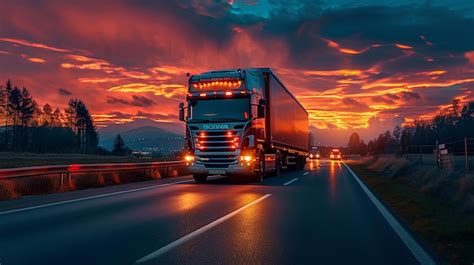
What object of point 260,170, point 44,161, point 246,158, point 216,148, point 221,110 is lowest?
point 260,170

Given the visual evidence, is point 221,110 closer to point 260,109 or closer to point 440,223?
point 260,109

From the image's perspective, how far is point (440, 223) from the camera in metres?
9.47

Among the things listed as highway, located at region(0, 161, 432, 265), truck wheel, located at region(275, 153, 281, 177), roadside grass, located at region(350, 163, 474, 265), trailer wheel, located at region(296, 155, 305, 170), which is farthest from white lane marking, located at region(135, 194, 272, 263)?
trailer wheel, located at region(296, 155, 305, 170)

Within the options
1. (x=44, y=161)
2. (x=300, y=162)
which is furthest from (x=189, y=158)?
(x=44, y=161)

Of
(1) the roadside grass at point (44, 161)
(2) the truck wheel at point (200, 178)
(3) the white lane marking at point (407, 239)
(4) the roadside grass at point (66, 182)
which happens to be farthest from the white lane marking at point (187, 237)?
(1) the roadside grass at point (44, 161)

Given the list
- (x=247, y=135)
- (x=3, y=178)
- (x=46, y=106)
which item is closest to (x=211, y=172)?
(x=247, y=135)

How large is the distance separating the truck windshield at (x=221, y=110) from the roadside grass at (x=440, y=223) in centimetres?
698

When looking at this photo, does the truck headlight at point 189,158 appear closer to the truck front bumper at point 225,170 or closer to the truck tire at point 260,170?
the truck front bumper at point 225,170

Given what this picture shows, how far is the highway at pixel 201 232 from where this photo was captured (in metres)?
6.55

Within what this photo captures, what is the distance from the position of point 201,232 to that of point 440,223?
478 centimetres

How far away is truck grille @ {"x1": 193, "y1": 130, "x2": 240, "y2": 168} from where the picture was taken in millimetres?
Result: 19578

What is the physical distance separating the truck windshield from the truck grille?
597 millimetres

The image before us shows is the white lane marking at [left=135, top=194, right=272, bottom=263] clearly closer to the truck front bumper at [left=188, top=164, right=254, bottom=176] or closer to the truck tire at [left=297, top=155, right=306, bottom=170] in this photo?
the truck front bumper at [left=188, top=164, right=254, bottom=176]

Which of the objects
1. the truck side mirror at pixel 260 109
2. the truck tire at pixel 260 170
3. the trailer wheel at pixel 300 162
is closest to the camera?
the truck side mirror at pixel 260 109
